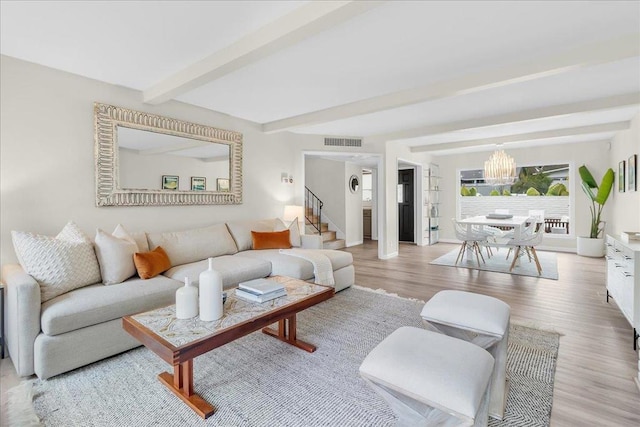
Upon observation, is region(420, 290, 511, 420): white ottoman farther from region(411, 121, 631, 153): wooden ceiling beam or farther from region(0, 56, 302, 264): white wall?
region(411, 121, 631, 153): wooden ceiling beam

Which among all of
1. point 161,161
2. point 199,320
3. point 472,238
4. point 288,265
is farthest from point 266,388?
point 472,238

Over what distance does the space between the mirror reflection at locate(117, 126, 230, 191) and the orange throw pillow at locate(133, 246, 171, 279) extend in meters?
0.96

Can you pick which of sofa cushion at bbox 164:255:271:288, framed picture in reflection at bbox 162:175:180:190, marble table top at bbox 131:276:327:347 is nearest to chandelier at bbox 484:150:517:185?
sofa cushion at bbox 164:255:271:288

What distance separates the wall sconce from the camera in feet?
17.6

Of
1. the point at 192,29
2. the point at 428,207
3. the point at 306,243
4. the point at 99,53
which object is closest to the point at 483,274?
the point at 306,243

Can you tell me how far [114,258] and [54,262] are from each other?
1.37ft

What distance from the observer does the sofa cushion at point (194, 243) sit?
335 cm

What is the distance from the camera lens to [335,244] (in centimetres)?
742

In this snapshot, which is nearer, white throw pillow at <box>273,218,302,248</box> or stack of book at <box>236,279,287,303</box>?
stack of book at <box>236,279,287,303</box>

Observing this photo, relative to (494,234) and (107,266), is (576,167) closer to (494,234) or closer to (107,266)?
(494,234)

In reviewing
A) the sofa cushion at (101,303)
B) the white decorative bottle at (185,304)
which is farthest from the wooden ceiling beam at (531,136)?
the white decorative bottle at (185,304)

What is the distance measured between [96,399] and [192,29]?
2.49 m

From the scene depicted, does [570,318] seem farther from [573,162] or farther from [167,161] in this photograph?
[573,162]

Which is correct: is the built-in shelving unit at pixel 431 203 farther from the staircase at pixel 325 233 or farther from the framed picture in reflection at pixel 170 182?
the framed picture in reflection at pixel 170 182
